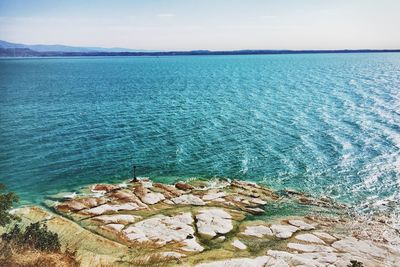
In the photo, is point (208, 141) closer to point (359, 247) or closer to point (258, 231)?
point (258, 231)

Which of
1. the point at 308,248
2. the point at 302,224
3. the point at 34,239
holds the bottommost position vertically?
the point at 302,224

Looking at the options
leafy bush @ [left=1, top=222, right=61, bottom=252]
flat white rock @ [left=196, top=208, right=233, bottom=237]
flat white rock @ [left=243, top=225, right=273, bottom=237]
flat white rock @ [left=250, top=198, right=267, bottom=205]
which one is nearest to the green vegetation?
leafy bush @ [left=1, top=222, right=61, bottom=252]

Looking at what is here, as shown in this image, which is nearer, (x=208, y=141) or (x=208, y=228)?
(x=208, y=228)

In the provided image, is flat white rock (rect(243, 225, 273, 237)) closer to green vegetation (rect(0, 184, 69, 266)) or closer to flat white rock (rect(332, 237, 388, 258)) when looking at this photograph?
flat white rock (rect(332, 237, 388, 258))

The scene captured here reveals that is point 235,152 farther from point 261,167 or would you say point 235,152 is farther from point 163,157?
point 163,157

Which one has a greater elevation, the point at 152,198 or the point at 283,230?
the point at 152,198

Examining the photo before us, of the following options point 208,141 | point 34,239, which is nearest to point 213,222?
point 34,239
